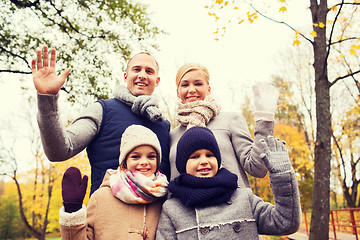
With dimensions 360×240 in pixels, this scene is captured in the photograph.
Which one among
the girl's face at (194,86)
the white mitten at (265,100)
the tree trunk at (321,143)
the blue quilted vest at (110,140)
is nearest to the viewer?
the white mitten at (265,100)

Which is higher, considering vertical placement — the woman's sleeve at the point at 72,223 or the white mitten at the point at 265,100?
the white mitten at the point at 265,100

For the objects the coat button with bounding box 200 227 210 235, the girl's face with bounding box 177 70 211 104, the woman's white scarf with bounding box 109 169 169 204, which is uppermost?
the girl's face with bounding box 177 70 211 104

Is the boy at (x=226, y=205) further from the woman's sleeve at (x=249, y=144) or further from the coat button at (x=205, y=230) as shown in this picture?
the woman's sleeve at (x=249, y=144)

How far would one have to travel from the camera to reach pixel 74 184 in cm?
164

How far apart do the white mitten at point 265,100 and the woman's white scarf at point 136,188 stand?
0.91 metres

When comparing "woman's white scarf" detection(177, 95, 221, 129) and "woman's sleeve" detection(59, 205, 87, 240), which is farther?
"woman's white scarf" detection(177, 95, 221, 129)

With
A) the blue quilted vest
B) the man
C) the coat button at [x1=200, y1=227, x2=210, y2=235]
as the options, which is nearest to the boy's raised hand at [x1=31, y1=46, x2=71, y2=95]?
the man

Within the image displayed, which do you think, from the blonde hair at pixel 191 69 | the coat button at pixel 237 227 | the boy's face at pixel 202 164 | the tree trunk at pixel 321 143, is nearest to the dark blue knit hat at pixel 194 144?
the boy's face at pixel 202 164

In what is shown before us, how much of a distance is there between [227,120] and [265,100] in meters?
0.67

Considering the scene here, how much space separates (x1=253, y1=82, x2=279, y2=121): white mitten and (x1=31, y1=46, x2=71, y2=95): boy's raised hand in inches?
53.4

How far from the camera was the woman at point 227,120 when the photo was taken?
1.89m

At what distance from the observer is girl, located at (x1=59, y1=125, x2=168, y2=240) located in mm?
1648

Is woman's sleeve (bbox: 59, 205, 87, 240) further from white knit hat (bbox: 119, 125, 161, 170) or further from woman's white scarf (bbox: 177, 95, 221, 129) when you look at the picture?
woman's white scarf (bbox: 177, 95, 221, 129)

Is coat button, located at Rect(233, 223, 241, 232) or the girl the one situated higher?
the girl
